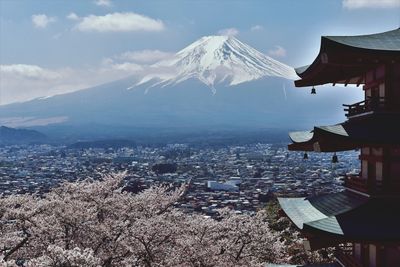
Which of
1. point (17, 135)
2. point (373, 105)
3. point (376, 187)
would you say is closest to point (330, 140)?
point (373, 105)

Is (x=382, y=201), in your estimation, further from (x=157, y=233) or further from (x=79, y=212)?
(x=79, y=212)

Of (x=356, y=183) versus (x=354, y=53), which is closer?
(x=354, y=53)

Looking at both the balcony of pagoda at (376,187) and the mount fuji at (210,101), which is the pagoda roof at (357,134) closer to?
the balcony of pagoda at (376,187)

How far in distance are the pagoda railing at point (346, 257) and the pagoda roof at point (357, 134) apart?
1628 mm

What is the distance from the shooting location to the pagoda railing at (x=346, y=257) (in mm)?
7418

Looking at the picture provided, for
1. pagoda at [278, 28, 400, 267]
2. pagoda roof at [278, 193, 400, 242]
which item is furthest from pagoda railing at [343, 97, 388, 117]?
pagoda roof at [278, 193, 400, 242]

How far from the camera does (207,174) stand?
65438 mm

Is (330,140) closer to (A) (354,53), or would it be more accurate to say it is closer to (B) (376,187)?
(B) (376,187)

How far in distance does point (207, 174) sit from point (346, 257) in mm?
57747

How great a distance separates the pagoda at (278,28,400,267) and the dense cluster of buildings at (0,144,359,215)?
17.5 metres

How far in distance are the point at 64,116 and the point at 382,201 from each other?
181 m

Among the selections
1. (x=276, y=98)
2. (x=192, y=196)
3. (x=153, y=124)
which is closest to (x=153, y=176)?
(x=192, y=196)

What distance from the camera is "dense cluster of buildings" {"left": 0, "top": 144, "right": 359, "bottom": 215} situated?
41750 millimetres

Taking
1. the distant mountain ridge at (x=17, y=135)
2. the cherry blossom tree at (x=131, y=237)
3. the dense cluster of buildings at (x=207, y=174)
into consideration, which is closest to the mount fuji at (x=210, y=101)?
the distant mountain ridge at (x=17, y=135)
